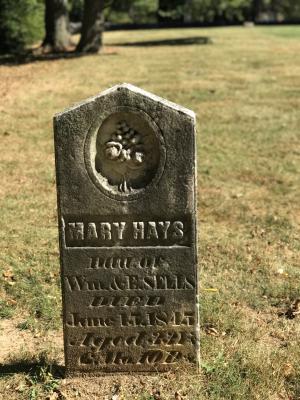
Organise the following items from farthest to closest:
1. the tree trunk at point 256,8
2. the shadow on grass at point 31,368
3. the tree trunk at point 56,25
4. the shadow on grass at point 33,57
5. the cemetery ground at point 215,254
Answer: the tree trunk at point 256,8
the tree trunk at point 56,25
the shadow on grass at point 33,57
the shadow on grass at point 31,368
the cemetery ground at point 215,254

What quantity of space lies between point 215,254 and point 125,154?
115 inches

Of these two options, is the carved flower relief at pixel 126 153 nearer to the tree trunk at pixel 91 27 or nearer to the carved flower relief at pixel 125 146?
the carved flower relief at pixel 125 146

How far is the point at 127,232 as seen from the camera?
4.01 metres

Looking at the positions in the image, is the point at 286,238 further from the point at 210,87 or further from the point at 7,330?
the point at 210,87

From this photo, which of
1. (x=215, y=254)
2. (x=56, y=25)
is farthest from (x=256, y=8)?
(x=215, y=254)

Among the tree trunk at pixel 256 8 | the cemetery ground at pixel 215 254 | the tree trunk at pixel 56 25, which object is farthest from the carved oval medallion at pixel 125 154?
the tree trunk at pixel 256 8

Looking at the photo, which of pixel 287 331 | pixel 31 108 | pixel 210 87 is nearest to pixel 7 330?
pixel 287 331

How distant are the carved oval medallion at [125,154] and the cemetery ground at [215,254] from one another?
1.29m

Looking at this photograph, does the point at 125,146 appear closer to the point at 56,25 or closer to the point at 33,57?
the point at 33,57

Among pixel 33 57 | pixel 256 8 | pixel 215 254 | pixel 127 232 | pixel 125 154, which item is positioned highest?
pixel 256 8

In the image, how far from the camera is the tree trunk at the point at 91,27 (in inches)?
1053

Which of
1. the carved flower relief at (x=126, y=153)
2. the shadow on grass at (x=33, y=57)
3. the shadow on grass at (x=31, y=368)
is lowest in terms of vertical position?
the shadow on grass at (x=31, y=368)

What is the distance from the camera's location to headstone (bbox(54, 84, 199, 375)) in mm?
3834

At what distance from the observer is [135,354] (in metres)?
4.23
